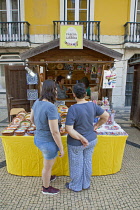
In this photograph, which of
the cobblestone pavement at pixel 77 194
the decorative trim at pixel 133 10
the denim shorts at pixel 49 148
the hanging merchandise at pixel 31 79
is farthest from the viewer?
the decorative trim at pixel 133 10

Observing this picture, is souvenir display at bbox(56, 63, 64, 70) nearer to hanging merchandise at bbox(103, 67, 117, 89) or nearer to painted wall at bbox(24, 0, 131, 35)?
hanging merchandise at bbox(103, 67, 117, 89)

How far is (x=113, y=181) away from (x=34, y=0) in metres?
9.22

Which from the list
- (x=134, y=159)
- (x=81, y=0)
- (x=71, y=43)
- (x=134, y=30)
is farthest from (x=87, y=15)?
(x=134, y=159)

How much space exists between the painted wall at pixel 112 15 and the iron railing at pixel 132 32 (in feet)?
1.04

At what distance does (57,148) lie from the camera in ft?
7.45

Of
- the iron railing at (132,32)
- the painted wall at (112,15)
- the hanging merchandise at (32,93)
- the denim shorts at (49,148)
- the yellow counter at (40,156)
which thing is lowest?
the yellow counter at (40,156)

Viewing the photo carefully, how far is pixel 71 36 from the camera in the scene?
397 centimetres

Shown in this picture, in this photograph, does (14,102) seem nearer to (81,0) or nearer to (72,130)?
(72,130)

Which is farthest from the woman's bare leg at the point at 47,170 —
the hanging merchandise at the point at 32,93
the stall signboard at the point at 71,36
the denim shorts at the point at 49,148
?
the hanging merchandise at the point at 32,93

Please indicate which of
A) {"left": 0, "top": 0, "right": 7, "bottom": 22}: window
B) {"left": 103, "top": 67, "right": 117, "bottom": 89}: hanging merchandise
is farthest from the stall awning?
{"left": 0, "top": 0, "right": 7, "bottom": 22}: window

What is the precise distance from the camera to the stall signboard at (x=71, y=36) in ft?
12.8

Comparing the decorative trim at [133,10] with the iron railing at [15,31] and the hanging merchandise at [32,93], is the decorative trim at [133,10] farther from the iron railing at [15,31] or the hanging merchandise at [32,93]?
the hanging merchandise at [32,93]

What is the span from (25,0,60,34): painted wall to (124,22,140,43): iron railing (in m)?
3.74

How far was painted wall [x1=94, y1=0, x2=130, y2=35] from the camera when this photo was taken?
27.6 ft
